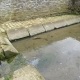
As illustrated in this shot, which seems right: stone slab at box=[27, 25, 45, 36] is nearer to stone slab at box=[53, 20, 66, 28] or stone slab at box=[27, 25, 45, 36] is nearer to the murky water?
the murky water

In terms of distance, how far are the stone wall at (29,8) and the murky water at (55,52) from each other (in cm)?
138

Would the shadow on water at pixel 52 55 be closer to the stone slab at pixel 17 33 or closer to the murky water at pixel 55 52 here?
the murky water at pixel 55 52

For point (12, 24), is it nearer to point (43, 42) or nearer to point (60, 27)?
point (43, 42)

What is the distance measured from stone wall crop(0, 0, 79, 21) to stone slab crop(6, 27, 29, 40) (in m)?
0.97

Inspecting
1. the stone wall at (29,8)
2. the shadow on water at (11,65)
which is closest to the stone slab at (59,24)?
the stone wall at (29,8)

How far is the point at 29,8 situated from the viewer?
7383mm

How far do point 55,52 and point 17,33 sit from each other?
1880 mm

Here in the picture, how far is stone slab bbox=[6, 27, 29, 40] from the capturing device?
6.09 metres

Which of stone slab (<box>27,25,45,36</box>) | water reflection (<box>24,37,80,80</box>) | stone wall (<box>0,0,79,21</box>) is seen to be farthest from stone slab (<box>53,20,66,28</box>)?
water reflection (<box>24,37,80,80</box>)

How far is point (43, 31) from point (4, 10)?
199cm

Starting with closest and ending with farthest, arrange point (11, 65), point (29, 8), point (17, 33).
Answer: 1. point (11, 65)
2. point (17, 33)
3. point (29, 8)

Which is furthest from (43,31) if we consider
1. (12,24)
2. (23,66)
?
(23,66)

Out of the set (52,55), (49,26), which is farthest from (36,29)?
(52,55)

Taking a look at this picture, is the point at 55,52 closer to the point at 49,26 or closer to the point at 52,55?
the point at 52,55
